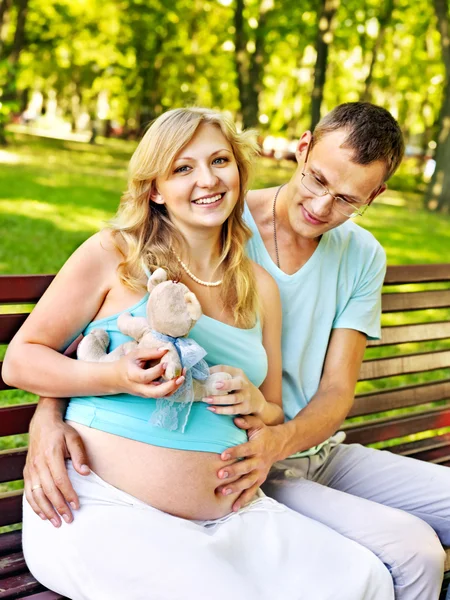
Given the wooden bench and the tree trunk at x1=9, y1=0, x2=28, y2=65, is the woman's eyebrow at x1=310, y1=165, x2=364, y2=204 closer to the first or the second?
the wooden bench

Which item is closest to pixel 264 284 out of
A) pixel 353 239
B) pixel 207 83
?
pixel 353 239

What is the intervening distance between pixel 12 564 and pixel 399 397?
92.4 inches

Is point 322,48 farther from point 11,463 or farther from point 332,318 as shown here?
point 11,463

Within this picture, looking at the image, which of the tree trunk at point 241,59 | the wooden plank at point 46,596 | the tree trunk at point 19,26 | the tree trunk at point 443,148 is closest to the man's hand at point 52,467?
the wooden plank at point 46,596

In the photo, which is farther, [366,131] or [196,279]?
[366,131]

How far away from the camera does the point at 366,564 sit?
2.56 m

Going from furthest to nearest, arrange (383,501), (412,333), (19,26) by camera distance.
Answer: (19,26) → (412,333) → (383,501)

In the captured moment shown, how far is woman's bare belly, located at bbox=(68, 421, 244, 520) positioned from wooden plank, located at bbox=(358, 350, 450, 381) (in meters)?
1.62

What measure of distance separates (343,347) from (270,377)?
0.47m

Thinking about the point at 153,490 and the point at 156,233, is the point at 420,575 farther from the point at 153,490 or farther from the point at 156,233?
the point at 156,233

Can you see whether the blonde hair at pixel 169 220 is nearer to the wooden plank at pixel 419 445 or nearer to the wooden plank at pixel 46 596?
the wooden plank at pixel 46 596

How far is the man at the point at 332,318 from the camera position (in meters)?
3.00

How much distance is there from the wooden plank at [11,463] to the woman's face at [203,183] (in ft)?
3.50

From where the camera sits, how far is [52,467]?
251cm
